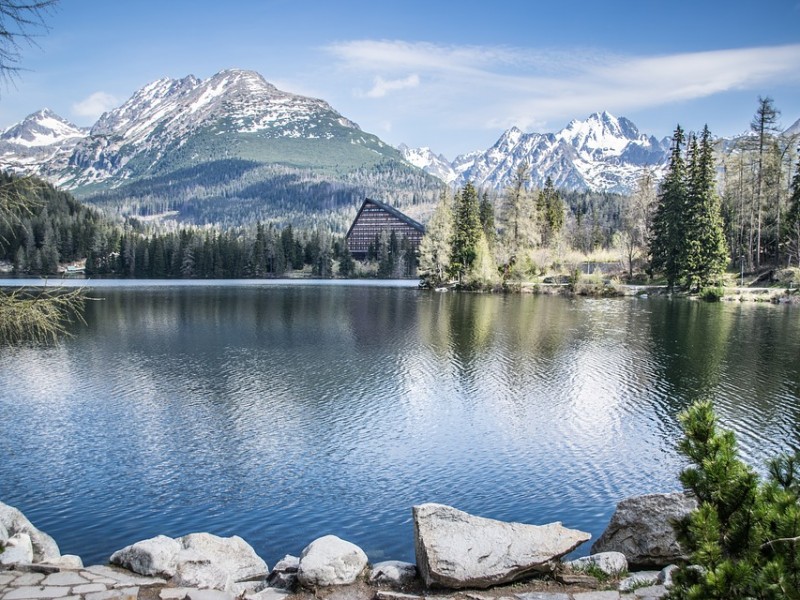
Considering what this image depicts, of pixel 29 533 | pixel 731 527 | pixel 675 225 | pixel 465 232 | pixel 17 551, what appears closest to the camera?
pixel 731 527

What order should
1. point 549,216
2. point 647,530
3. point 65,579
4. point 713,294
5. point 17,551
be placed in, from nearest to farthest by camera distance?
1. point 65,579
2. point 17,551
3. point 647,530
4. point 713,294
5. point 549,216

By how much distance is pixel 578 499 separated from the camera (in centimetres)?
1761

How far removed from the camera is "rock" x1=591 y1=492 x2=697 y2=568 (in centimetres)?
1130

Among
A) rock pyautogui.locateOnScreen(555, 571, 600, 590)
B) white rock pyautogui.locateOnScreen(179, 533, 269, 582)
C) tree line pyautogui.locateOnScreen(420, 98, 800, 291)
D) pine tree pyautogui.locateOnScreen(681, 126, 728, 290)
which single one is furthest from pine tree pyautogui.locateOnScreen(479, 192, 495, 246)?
rock pyautogui.locateOnScreen(555, 571, 600, 590)

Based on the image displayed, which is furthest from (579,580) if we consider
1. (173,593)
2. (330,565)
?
(173,593)

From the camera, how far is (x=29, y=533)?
12508 millimetres

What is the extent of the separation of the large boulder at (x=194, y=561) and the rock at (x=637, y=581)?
273 inches

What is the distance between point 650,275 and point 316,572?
98.7 m

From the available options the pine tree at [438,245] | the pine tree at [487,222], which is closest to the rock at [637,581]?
the pine tree at [438,245]

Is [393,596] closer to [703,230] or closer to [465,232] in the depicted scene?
[703,230]

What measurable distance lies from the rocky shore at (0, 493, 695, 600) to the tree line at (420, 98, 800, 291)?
3094 inches

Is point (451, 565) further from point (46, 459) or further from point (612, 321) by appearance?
point (612, 321)

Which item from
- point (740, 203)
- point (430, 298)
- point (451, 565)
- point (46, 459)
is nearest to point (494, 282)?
point (430, 298)

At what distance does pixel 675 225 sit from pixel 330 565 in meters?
85.9
